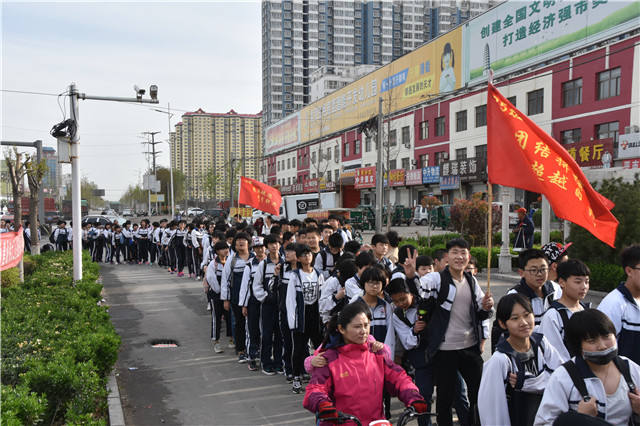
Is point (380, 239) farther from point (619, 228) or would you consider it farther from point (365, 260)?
point (619, 228)

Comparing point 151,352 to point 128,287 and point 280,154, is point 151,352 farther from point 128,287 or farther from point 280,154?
point 280,154

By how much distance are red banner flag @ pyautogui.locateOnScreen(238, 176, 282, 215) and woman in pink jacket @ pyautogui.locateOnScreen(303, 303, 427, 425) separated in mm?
8913

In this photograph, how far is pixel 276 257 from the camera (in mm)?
6516

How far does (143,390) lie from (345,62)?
99.5m

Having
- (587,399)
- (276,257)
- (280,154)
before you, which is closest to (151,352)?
(276,257)

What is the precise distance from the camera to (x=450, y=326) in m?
4.21

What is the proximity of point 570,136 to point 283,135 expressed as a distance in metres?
43.8

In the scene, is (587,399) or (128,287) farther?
(128,287)

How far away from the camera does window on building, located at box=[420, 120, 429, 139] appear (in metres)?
38.4

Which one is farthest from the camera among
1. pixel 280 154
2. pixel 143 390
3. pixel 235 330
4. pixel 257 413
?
pixel 280 154

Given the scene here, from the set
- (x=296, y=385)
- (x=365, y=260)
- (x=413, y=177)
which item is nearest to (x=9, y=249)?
(x=296, y=385)

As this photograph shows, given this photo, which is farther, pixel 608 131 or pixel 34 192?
pixel 608 131

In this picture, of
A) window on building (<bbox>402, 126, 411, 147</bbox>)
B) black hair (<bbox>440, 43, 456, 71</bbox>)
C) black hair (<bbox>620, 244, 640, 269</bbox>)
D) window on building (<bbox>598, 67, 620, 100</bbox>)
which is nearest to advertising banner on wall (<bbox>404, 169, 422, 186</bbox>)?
window on building (<bbox>402, 126, 411, 147</bbox>)

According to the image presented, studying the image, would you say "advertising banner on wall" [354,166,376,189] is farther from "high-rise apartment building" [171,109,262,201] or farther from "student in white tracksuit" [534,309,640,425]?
"student in white tracksuit" [534,309,640,425]
